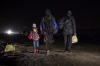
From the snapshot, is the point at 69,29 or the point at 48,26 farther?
the point at 69,29

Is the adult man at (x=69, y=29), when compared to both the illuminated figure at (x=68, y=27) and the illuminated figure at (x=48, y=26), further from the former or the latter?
the illuminated figure at (x=48, y=26)

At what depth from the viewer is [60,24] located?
1481cm

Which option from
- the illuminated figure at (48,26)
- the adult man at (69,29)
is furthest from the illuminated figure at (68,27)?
the illuminated figure at (48,26)

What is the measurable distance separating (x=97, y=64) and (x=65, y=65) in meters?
1.36

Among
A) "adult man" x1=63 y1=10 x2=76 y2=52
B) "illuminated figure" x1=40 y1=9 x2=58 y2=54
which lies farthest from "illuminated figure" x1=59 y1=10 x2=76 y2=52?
"illuminated figure" x1=40 y1=9 x2=58 y2=54

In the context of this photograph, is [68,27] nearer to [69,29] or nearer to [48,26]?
[69,29]

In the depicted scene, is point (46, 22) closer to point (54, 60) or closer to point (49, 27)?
point (49, 27)

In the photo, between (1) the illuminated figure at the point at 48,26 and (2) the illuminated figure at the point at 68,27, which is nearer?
(1) the illuminated figure at the point at 48,26

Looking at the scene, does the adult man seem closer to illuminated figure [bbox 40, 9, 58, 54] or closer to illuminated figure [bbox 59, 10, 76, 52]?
illuminated figure [bbox 59, 10, 76, 52]

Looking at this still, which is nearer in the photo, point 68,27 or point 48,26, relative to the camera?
point 48,26

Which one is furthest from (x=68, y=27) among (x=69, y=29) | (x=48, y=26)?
(x=48, y=26)

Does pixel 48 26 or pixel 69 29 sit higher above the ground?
pixel 48 26

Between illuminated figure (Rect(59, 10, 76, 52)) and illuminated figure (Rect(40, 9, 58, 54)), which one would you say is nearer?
illuminated figure (Rect(40, 9, 58, 54))

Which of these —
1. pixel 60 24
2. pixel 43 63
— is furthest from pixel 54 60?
pixel 60 24
